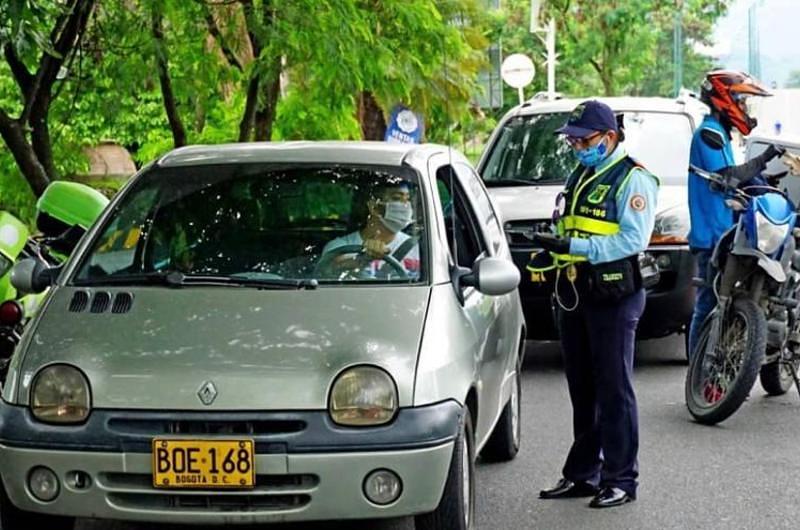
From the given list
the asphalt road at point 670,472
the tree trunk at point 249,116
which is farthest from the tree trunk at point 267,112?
the asphalt road at point 670,472

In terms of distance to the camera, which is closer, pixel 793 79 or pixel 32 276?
pixel 32 276

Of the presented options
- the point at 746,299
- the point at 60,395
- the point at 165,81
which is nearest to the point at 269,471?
the point at 60,395

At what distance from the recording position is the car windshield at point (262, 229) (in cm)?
599

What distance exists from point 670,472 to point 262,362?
2.92 m

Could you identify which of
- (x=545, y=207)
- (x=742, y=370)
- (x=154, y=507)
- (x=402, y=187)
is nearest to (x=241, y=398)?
(x=154, y=507)

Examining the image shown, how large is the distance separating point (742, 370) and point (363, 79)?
5428mm

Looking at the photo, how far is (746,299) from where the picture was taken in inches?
329

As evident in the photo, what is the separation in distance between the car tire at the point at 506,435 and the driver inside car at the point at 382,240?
1.46 metres

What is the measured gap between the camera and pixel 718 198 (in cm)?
880

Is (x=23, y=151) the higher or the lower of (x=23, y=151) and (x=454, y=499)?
the higher

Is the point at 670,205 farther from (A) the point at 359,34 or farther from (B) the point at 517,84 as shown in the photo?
(B) the point at 517,84

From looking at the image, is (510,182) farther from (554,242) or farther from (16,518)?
(16,518)

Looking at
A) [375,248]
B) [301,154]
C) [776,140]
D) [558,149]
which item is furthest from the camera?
[558,149]

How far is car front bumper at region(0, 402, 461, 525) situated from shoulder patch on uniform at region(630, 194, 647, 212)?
1.57 meters
